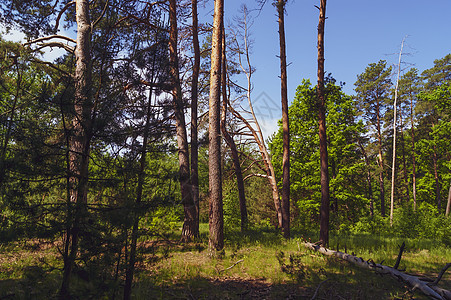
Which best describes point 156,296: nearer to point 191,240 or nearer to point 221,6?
point 191,240

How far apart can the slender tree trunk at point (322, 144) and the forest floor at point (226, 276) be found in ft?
4.47

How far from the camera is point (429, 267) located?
824 cm

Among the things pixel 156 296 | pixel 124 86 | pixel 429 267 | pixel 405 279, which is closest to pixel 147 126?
pixel 124 86

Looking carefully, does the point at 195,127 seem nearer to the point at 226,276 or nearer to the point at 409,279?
the point at 226,276

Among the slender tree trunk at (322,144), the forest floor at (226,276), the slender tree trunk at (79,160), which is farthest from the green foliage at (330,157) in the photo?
the slender tree trunk at (79,160)

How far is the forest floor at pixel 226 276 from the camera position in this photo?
13.9 ft

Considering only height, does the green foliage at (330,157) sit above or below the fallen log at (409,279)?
above

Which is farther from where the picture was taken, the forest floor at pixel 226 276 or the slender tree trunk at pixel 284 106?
the slender tree trunk at pixel 284 106

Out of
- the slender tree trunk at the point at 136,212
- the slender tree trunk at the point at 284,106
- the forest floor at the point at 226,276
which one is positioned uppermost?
the slender tree trunk at the point at 284,106

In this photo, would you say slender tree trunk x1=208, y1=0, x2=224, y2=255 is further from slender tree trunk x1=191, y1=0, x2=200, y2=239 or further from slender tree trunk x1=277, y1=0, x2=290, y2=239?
slender tree trunk x1=277, y1=0, x2=290, y2=239

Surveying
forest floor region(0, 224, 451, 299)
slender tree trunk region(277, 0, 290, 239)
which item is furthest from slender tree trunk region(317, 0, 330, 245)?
slender tree trunk region(277, 0, 290, 239)

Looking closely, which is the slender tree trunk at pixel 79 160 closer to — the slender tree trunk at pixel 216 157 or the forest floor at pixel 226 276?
the forest floor at pixel 226 276

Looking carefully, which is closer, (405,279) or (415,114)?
(405,279)

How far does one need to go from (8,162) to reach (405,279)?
8101mm
